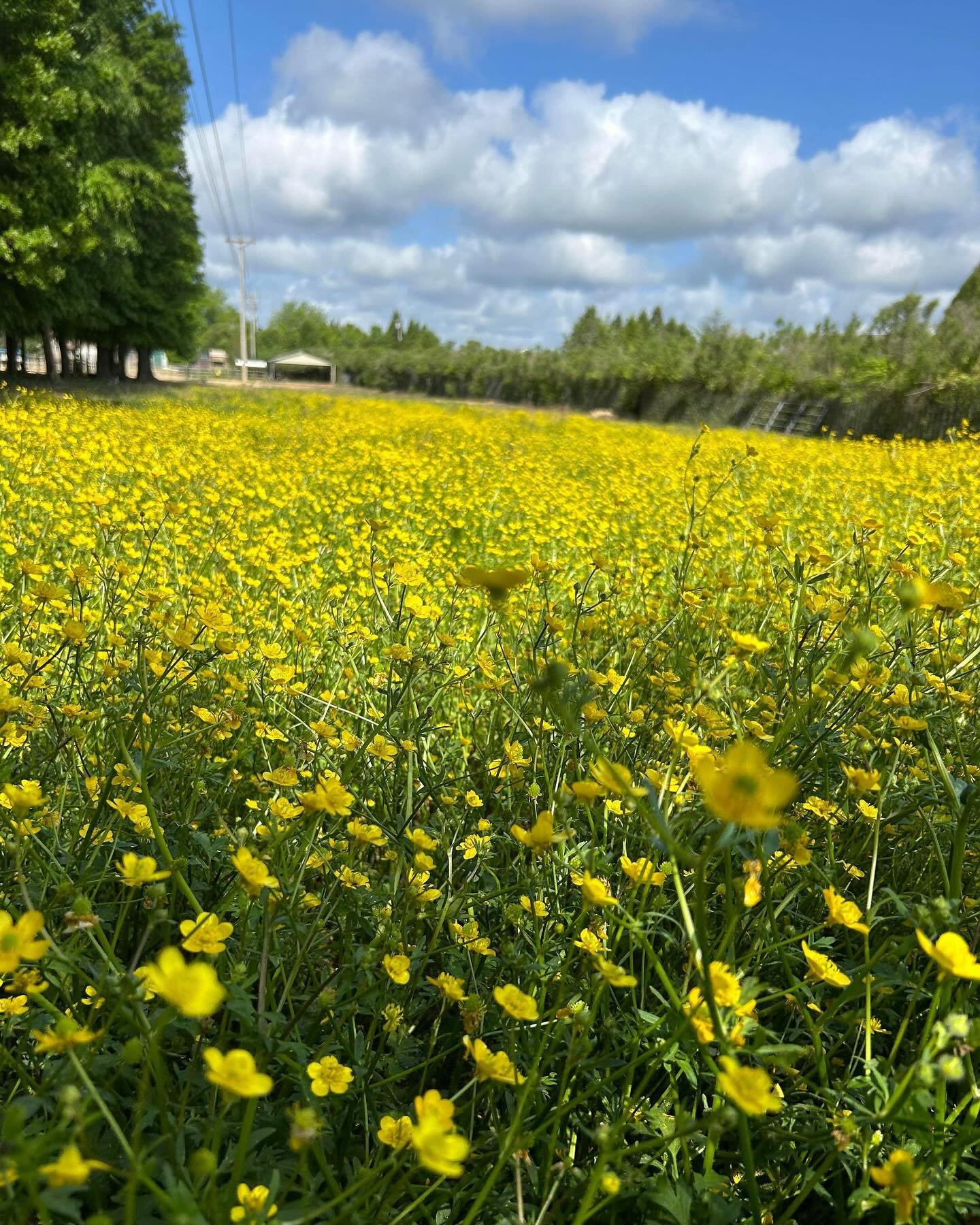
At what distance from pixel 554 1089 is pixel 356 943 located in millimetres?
421

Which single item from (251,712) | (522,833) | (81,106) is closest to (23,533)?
(251,712)

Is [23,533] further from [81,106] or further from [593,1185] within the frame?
[81,106]

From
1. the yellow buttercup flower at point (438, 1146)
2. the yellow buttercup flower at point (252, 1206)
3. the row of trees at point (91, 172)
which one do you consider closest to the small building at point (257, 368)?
the row of trees at point (91, 172)

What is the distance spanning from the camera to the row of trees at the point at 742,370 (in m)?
16.5

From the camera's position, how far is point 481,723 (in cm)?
239

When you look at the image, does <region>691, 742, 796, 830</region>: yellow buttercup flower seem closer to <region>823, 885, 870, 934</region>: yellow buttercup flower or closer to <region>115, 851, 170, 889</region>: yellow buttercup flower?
<region>823, 885, 870, 934</region>: yellow buttercup flower

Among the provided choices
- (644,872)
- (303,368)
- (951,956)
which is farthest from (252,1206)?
(303,368)

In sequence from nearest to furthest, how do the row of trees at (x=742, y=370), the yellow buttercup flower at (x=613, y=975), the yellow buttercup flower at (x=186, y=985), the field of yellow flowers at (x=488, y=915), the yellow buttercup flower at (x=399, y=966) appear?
the yellow buttercup flower at (x=186, y=985) → the field of yellow flowers at (x=488, y=915) → the yellow buttercup flower at (x=613, y=975) → the yellow buttercup flower at (x=399, y=966) → the row of trees at (x=742, y=370)

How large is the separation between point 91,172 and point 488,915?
14.9 meters

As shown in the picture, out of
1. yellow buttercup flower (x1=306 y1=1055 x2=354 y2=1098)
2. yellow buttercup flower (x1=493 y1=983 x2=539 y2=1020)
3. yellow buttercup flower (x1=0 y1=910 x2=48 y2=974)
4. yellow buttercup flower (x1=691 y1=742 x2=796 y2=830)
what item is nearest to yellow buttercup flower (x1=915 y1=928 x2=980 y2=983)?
yellow buttercup flower (x1=691 y1=742 x2=796 y2=830)

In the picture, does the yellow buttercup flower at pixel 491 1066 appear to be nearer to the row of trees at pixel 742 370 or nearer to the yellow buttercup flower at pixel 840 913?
the yellow buttercup flower at pixel 840 913

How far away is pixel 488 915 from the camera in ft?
5.00

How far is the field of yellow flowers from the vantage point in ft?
2.52

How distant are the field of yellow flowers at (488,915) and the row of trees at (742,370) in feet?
51.5
